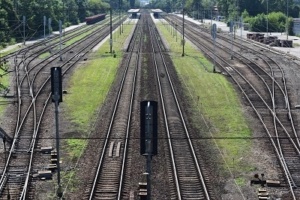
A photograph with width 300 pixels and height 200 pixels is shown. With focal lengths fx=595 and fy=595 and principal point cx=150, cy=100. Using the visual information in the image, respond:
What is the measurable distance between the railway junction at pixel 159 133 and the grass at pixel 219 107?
5 centimetres

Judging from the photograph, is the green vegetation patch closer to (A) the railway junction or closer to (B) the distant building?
(A) the railway junction

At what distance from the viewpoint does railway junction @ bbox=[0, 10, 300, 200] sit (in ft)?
62.1

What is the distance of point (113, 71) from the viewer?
46500 mm

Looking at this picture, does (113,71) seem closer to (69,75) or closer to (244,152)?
(69,75)

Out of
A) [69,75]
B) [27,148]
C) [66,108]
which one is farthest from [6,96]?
[27,148]

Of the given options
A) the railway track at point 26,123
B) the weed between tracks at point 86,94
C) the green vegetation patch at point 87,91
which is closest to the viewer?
the railway track at point 26,123

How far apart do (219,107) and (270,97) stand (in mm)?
4224

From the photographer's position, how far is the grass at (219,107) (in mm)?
22797

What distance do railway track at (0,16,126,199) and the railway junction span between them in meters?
0.05

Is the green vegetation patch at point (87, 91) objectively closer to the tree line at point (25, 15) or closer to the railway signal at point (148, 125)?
the tree line at point (25, 15)

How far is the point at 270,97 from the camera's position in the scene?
34.0 metres

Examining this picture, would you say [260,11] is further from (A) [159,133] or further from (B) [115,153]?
(B) [115,153]

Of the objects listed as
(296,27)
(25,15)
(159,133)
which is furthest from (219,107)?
(296,27)

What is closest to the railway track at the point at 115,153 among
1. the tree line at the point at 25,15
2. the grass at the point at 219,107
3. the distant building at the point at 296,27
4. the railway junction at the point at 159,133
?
the railway junction at the point at 159,133
